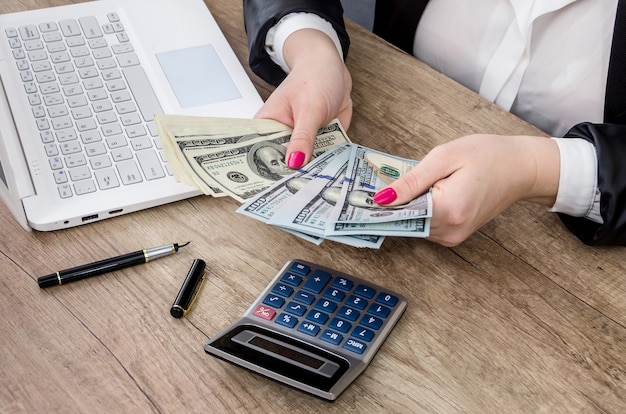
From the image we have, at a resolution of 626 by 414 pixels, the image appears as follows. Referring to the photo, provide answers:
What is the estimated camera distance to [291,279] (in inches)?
35.5

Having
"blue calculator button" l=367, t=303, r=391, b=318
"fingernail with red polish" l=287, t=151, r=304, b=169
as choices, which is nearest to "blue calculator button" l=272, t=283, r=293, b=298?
"blue calculator button" l=367, t=303, r=391, b=318

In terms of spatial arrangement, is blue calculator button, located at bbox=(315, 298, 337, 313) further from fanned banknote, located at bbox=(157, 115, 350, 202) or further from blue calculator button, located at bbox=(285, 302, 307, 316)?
fanned banknote, located at bbox=(157, 115, 350, 202)

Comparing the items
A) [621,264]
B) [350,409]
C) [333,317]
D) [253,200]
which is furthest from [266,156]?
[621,264]

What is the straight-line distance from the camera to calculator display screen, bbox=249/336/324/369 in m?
0.80

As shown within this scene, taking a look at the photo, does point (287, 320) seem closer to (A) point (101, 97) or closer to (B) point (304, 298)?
(B) point (304, 298)

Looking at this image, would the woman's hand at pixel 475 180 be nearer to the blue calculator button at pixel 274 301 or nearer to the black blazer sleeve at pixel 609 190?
the black blazer sleeve at pixel 609 190

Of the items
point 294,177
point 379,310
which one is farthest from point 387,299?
point 294,177

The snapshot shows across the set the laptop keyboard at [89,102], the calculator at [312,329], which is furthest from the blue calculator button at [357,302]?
the laptop keyboard at [89,102]

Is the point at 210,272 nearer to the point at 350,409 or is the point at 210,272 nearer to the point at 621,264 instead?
the point at 350,409

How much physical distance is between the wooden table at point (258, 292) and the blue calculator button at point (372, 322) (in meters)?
0.03

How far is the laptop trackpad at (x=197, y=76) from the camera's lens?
1.17m

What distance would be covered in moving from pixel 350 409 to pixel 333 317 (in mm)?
117

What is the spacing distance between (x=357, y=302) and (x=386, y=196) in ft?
0.47

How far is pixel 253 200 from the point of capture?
92 centimetres
